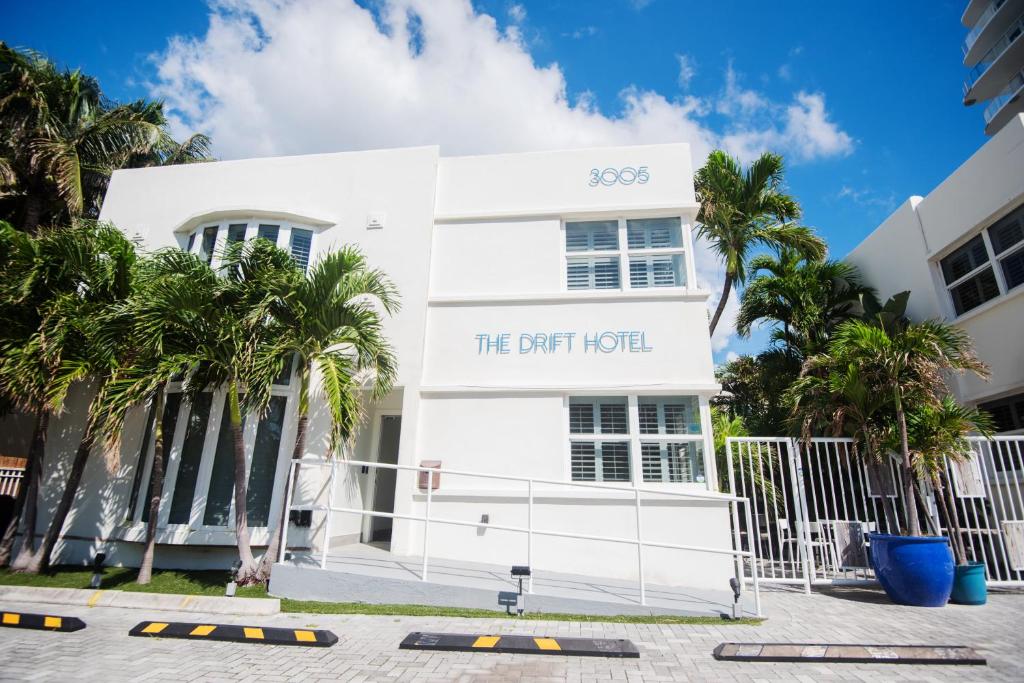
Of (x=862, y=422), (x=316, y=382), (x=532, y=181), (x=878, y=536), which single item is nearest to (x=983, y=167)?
(x=862, y=422)

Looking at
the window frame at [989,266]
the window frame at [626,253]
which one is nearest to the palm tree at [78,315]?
the window frame at [626,253]

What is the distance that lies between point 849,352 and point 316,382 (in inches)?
327

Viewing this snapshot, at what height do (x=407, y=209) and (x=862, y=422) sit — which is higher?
(x=407, y=209)

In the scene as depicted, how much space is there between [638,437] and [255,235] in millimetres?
7326

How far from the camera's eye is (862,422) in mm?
7121

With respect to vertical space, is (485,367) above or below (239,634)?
above

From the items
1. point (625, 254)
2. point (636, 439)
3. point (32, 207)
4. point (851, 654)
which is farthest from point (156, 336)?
point (32, 207)

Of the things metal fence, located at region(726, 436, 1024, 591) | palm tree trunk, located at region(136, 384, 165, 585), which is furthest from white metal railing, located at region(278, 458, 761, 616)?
palm tree trunk, located at region(136, 384, 165, 585)

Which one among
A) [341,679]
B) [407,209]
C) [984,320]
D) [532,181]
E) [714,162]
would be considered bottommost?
[341,679]

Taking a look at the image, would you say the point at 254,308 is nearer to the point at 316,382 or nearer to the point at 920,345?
the point at 316,382

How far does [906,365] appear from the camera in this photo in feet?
22.6

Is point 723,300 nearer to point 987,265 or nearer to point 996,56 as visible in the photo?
point 987,265

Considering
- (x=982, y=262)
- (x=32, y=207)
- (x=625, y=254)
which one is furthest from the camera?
(x=32, y=207)

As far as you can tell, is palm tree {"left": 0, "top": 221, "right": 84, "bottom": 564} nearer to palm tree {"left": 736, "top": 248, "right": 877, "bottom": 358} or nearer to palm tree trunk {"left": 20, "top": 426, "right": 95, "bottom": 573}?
palm tree trunk {"left": 20, "top": 426, "right": 95, "bottom": 573}
